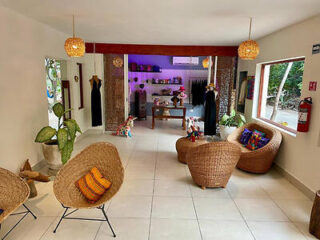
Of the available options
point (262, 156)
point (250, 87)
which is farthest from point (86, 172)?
point (250, 87)

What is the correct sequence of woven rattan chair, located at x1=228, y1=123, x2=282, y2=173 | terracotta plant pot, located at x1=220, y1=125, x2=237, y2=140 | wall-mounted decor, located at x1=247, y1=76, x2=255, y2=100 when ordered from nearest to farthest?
woven rattan chair, located at x1=228, y1=123, x2=282, y2=173
wall-mounted decor, located at x1=247, y1=76, x2=255, y2=100
terracotta plant pot, located at x1=220, y1=125, x2=237, y2=140

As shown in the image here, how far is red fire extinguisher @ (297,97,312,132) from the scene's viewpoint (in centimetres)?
316

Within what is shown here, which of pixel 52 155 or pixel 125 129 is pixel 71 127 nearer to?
pixel 52 155

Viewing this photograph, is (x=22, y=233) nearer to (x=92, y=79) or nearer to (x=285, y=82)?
(x=92, y=79)

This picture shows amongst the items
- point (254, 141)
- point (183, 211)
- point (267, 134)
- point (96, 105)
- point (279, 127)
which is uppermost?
point (96, 105)

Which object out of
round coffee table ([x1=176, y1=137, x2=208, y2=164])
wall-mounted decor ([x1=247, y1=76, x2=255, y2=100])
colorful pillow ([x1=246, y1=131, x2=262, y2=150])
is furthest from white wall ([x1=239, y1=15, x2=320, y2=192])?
round coffee table ([x1=176, y1=137, x2=208, y2=164])

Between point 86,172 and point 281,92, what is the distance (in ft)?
Answer: 12.5

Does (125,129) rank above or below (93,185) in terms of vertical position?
below

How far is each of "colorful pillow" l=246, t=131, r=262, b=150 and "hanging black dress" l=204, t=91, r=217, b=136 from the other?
1.52 m

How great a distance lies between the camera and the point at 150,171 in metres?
4.05

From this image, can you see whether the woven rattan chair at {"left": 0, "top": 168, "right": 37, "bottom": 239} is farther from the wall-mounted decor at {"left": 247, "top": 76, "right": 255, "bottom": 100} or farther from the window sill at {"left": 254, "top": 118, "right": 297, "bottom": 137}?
the wall-mounted decor at {"left": 247, "top": 76, "right": 255, "bottom": 100}

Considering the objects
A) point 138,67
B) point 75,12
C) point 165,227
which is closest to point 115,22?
point 75,12

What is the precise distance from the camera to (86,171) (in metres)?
2.74

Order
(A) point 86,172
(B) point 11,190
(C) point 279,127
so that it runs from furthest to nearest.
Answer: (C) point 279,127
(A) point 86,172
(B) point 11,190
